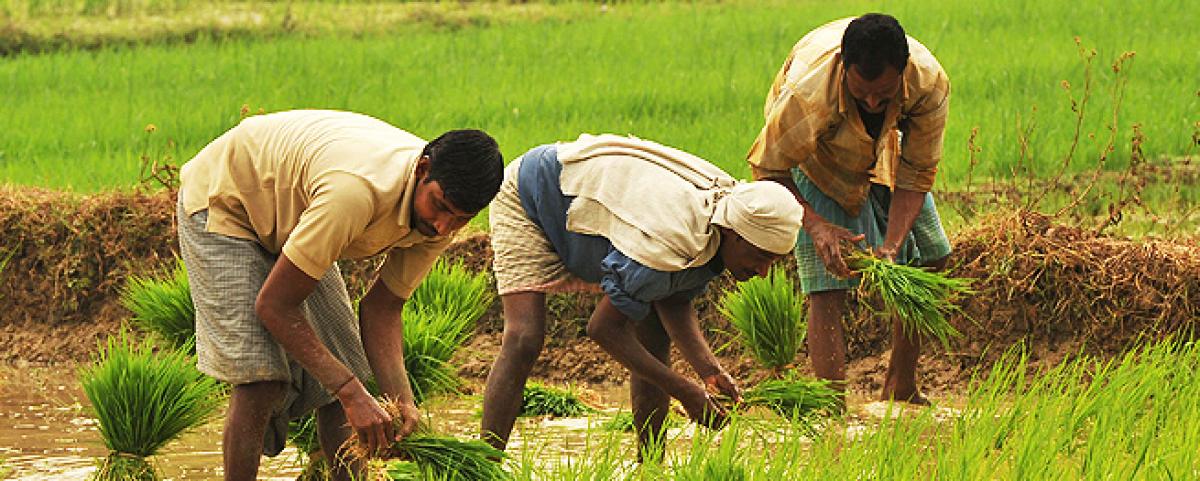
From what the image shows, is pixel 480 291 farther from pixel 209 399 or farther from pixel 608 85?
pixel 608 85

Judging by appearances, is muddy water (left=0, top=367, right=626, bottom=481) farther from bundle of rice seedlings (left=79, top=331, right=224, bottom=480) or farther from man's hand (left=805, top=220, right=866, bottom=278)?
man's hand (left=805, top=220, right=866, bottom=278)

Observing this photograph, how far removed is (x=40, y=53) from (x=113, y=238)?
14.8ft

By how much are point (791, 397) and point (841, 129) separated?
3.05 feet

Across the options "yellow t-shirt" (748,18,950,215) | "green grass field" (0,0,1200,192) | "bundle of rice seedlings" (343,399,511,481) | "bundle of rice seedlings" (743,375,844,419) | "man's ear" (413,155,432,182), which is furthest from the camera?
"green grass field" (0,0,1200,192)

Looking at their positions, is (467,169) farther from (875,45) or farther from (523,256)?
(875,45)

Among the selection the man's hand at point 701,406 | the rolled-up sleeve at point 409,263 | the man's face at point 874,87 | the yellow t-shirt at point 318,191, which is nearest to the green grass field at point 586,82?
the man's face at point 874,87

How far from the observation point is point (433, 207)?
3.97 metres

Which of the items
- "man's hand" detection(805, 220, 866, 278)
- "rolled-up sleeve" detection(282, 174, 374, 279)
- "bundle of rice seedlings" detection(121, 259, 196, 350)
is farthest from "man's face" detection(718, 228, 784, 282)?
"bundle of rice seedlings" detection(121, 259, 196, 350)

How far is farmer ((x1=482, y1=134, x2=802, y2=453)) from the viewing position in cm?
442

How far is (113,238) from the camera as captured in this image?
7.51 metres

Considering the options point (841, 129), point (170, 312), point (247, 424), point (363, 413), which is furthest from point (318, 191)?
point (170, 312)

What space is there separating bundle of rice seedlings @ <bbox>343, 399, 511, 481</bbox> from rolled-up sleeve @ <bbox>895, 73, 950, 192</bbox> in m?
1.87

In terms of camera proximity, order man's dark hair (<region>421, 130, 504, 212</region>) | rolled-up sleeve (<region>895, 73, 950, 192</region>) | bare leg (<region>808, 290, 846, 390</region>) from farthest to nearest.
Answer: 1. bare leg (<region>808, 290, 846, 390</region>)
2. rolled-up sleeve (<region>895, 73, 950, 192</region>)
3. man's dark hair (<region>421, 130, 504, 212</region>)

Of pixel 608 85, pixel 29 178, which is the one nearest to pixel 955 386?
pixel 608 85
